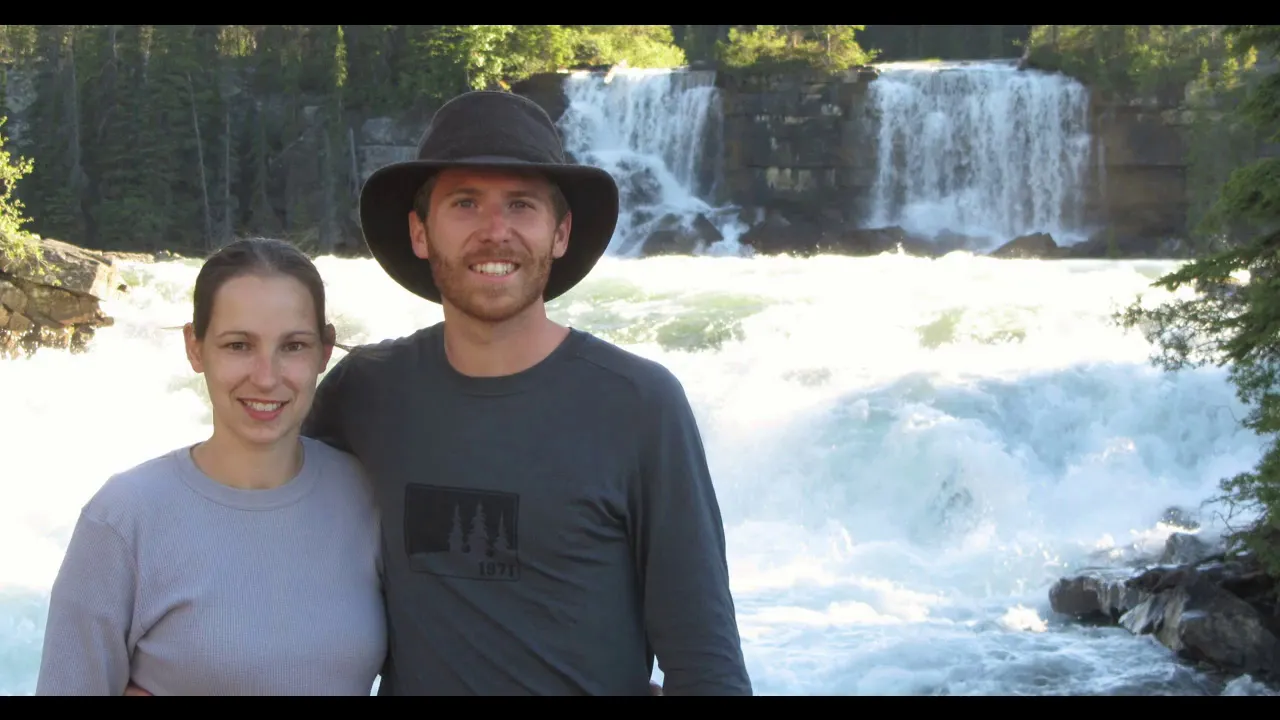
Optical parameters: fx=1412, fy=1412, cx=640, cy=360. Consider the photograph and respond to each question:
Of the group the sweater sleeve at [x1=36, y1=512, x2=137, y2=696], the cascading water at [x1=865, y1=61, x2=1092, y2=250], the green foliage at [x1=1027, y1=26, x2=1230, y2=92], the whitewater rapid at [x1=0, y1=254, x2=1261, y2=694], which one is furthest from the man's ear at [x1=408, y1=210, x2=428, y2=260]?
the green foliage at [x1=1027, y1=26, x2=1230, y2=92]

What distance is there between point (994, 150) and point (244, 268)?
2993cm

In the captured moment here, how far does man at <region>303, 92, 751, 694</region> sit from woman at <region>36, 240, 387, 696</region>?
0.08 metres

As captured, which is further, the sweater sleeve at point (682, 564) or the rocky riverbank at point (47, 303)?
the rocky riverbank at point (47, 303)

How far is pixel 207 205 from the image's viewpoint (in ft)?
117

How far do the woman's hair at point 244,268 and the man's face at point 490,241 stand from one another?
0.65ft

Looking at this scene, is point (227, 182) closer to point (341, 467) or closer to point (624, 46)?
point (624, 46)

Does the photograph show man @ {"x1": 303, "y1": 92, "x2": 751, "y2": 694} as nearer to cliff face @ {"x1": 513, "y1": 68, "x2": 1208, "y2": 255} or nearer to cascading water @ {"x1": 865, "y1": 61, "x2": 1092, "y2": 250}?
cascading water @ {"x1": 865, "y1": 61, "x2": 1092, "y2": 250}

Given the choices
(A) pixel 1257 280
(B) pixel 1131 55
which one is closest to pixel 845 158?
(B) pixel 1131 55

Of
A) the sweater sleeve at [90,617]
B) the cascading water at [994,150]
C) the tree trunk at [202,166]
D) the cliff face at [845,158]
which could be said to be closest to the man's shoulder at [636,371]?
the sweater sleeve at [90,617]

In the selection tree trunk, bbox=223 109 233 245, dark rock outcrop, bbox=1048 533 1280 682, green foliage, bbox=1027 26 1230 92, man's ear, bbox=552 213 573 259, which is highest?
green foliage, bbox=1027 26 1230 92

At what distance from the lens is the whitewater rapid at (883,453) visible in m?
8.38

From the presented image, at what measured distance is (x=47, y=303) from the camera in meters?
17.5

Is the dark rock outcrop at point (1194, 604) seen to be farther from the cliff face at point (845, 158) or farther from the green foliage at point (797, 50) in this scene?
the green foliage at point (797, 50)

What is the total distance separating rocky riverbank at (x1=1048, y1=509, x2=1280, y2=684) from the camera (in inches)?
309
